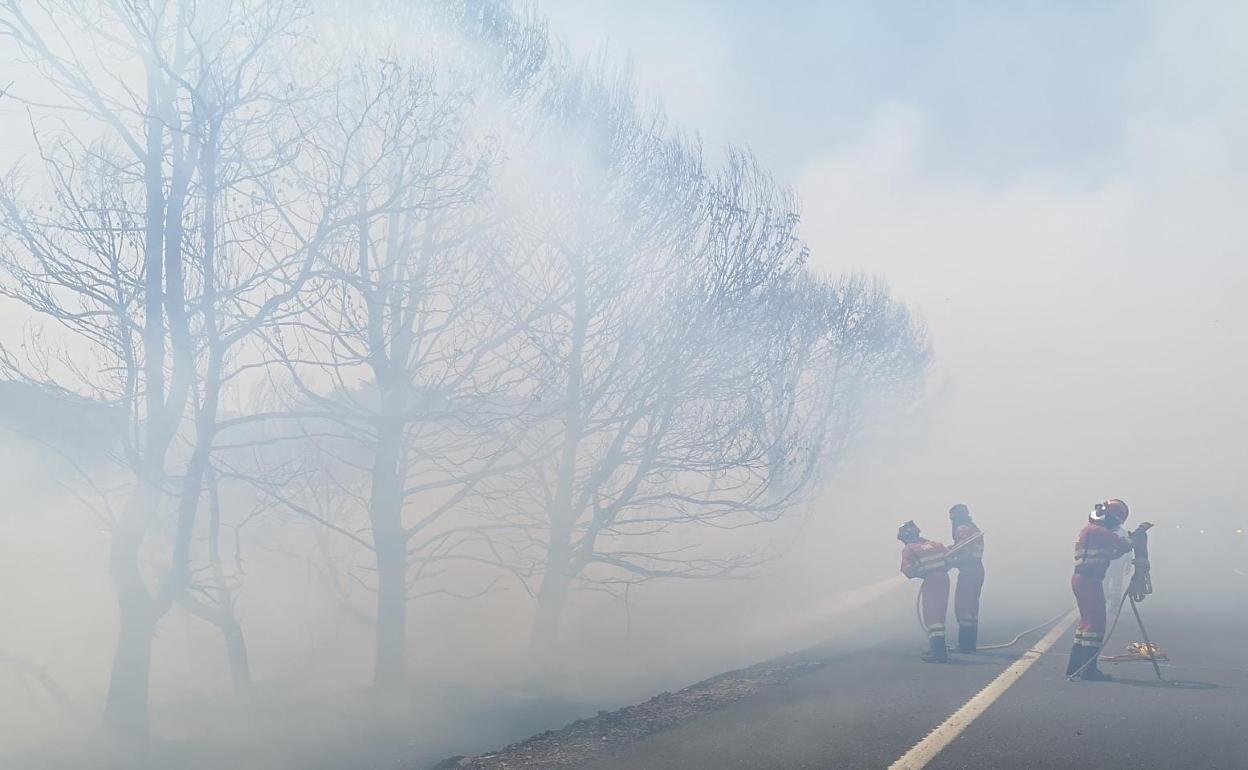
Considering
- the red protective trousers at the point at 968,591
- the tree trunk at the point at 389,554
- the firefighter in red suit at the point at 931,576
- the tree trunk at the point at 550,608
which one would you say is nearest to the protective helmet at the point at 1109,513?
the firefighter in red suit at the point at 931,576

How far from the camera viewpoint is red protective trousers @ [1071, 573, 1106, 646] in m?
10.3

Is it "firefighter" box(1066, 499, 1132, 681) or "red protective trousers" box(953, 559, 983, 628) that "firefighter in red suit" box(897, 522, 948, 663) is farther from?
"firefighter" box(1066, 499, 1132, 681)

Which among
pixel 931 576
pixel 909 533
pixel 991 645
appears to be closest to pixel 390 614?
pixel 909 533

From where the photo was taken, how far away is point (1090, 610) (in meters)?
10.5

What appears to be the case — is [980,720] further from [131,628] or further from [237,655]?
[237,655]

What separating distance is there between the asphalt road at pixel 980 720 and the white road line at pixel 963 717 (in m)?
0.07

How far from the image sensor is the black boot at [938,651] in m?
11.5

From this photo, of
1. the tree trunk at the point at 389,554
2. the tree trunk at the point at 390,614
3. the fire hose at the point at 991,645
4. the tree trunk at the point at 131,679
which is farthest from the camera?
the tree trunk at the point at 390,614

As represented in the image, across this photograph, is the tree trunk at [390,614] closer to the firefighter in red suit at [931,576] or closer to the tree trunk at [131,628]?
the tree trunk at [131,628]

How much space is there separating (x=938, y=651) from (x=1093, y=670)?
1.67m

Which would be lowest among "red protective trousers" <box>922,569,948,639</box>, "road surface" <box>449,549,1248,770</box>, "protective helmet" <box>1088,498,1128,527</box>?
"road surface" <box>449,549,1248,770</box>

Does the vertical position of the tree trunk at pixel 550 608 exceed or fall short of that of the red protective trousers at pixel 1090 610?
it exceeds it

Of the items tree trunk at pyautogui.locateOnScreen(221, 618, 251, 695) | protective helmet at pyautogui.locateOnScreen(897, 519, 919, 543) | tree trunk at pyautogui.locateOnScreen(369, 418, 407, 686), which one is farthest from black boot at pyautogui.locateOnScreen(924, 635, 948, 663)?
tree trunk at pyautogui.locateOnScreen(221, 618, 251, 695)

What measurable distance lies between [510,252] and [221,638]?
10256 mm
